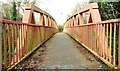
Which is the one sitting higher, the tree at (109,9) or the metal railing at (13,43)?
the tree at (109,9)

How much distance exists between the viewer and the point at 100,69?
4.26 meters

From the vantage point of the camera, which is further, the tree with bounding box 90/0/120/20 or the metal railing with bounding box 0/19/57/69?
the tree with bounding box 90/0/120/20

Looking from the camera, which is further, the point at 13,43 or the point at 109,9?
the point at 109,9

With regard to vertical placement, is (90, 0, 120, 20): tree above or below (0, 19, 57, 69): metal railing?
above

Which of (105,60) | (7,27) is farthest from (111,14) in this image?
(7,27)

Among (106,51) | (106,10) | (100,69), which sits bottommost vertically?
(100,69)

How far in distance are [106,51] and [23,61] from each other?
5.74 ft

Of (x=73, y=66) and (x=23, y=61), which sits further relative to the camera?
(x=23, y=61)

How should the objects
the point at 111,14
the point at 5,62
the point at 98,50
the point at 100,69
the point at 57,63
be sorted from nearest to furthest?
1. the point at 5,62
2. the point at 100,69
3. the point at 57,63
4. the point at 98,50
5. the point at 111,14

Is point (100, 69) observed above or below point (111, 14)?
below

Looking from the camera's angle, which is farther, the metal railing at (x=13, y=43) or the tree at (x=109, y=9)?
the tree at (x=109, y=9)

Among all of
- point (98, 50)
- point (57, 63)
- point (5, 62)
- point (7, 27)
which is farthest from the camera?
point (98, 50)

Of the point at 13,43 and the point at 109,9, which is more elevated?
the point at 109,9

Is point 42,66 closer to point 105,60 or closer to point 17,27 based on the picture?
point 17,27
